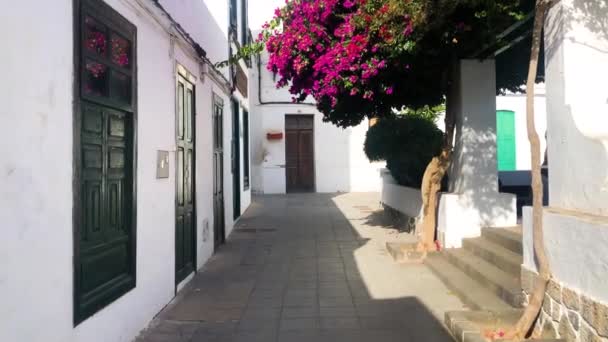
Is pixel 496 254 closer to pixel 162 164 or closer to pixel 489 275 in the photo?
pixel 489 275

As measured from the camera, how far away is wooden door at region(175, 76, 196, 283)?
5930 millimetres

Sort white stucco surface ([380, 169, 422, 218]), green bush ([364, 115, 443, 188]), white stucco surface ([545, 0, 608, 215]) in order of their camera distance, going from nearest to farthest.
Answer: white stucco surface ([545, 0, 608, 215]), white stucco surface ([380, 169, 422, 218]), green bush ([364, 115, 443, 188])

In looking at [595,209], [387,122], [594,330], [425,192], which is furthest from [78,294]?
[387,122]

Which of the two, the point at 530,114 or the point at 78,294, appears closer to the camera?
the point at 78,294

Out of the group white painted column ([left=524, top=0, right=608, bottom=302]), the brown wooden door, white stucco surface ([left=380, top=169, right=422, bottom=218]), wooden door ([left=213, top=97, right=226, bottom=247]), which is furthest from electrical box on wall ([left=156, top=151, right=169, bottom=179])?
the brown wooden door

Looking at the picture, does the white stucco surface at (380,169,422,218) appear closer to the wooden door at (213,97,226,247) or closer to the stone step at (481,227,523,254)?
the stone step at (481,227,523,254)

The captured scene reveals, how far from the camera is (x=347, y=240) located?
9008 mm

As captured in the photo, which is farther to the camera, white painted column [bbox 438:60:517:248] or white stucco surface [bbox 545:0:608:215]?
white painted column [bbox 438:60:517:248]

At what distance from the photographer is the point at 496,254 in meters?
5.52

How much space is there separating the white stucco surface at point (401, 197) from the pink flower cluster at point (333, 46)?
2.50 meters

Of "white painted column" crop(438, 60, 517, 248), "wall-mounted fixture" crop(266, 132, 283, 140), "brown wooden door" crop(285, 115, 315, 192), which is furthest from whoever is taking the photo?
"brown wooden door" crop(285, 115, 315, 192)

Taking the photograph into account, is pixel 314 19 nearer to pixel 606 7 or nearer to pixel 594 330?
pixel 606 7

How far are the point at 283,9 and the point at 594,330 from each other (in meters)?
5.56

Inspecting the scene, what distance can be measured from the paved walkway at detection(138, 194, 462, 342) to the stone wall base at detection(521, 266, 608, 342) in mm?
797
